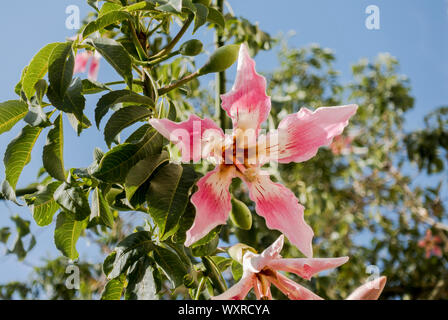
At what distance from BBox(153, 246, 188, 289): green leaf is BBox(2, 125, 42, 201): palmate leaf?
20 centimetres

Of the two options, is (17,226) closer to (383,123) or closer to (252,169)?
(252,169)

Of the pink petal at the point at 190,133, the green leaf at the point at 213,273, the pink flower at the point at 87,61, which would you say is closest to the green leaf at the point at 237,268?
the green leaf at the point at 213,273

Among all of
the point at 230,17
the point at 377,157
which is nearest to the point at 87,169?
the point at 230,17

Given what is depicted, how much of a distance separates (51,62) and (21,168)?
15 cm

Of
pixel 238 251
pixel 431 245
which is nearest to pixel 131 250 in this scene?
pixel 238 251

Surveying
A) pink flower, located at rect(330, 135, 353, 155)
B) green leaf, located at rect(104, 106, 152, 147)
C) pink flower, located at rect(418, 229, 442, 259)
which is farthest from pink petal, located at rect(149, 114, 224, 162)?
pink flower, located at rect(418, 229, 442, 259)

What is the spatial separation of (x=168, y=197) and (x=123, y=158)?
0.07 metres

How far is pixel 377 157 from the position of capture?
326 centimetres

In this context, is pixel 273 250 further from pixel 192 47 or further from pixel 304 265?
pixel 192 47

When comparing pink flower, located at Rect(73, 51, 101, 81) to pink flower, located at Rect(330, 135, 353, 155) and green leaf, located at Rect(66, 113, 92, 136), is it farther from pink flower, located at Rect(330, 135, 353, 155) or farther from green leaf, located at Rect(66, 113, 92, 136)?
pink flower, located at Rect(330, 135, 353, 155)

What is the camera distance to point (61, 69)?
1.77 ft

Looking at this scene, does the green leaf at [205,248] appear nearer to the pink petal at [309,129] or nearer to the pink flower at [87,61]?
the pink petal at [309,129]

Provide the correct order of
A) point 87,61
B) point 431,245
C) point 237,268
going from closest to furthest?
point 237,268 < point 87,61 < point 431,245
